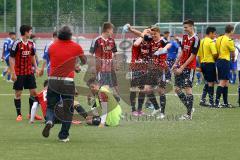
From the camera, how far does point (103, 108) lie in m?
15.6

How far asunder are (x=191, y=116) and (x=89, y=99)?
95.6 inches

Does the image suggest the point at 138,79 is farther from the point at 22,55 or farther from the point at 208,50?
the point at 208,50

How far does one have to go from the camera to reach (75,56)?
42.4 ft

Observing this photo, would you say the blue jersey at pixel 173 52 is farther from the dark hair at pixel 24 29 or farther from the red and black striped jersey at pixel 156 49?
the dark hair at pixel 24 29

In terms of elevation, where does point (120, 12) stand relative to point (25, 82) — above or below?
above

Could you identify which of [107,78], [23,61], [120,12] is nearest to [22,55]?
[23,61]

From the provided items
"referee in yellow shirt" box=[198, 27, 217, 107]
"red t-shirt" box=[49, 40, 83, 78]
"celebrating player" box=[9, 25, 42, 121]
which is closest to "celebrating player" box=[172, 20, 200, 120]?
"celebrating player" box=[9, 25, 42, 121]

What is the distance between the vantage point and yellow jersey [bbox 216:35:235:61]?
20.4m

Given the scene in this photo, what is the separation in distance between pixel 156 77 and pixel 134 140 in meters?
5.12

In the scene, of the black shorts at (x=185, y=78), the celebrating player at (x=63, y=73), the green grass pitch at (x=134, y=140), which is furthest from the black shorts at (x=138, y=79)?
the celebrating player at (x=63, y=73)

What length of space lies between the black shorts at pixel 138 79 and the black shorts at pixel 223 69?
10.6 ft

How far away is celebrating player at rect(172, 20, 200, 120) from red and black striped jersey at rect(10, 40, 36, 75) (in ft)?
9.79

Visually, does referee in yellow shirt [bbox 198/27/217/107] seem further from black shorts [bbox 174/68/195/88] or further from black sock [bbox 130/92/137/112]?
black shorts [bbox 174/68/195/88]

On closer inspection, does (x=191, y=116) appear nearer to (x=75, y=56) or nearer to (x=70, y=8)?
(x=75, y=56)
